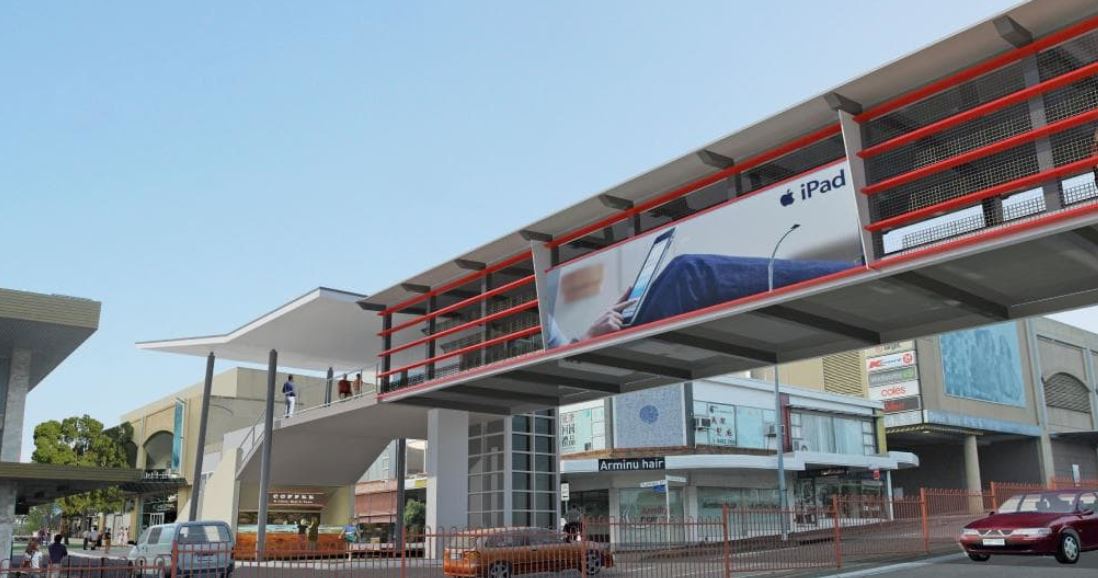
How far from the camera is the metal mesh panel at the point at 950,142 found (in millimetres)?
14188

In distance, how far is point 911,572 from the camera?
19656 mm

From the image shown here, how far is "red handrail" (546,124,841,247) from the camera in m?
17.0

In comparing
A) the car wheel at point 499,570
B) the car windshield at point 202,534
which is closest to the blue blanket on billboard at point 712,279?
the car wheel at point 499,570

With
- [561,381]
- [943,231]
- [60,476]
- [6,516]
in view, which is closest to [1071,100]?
[943,231]

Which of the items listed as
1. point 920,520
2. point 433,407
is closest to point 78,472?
point 433,407

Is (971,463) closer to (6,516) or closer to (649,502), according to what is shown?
(649,502)

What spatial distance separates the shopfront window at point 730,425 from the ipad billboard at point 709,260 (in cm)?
2801

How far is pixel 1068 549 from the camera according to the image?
19.0m

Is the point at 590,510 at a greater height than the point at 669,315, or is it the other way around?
the point at 669,315

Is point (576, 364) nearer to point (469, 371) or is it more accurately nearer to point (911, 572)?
point (469, 371)

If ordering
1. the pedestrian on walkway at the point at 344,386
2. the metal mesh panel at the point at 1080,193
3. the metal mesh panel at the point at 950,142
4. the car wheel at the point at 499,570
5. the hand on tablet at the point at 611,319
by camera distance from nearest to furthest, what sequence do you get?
the metal mesh panel at the point at 1080,193
the metal mesh panel at the point at 950,142
the car wheel at the point at 499,570
the hand on tablet at the point at 611,319
the pedestrian on walkway at the point at 344,386

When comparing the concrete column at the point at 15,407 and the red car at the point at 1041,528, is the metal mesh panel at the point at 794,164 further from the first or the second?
the concrete column at the point at 15,407

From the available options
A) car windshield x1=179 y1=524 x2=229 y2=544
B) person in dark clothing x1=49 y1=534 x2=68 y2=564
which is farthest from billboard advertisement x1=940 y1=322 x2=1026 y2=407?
person in dark clothing x1=49 y1=534 x2=68 y2=564

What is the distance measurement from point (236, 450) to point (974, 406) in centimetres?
5300
